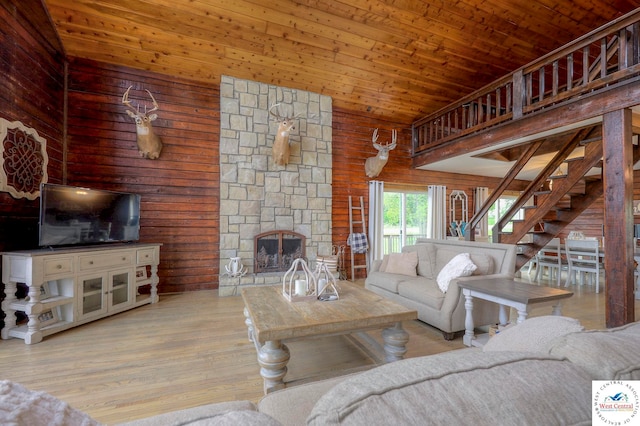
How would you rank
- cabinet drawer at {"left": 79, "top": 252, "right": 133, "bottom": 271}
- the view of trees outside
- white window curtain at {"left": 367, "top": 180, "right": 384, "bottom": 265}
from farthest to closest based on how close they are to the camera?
the view of trees outside
white window curtain at {"left": 367, "top": 180, "right": 384, "bottom": 265}
cabinet drawer at {"left": 79, "top": 252, "right": 133, "bottom": 271}

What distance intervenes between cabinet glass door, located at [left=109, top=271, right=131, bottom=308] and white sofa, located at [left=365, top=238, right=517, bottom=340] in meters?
3.13

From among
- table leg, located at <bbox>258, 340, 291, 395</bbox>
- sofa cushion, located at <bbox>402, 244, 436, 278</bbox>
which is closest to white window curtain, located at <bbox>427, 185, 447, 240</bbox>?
sofa cushion, located at <bbox>402, 244, 436, 278</bbox>

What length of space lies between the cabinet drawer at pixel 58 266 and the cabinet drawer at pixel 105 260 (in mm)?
109

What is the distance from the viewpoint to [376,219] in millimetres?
5508

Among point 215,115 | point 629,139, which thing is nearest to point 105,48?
point 215,115

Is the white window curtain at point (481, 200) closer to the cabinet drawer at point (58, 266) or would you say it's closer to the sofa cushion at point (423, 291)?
the sofa cushion at point (423, 291)

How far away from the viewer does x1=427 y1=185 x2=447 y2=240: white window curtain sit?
6.19 metres

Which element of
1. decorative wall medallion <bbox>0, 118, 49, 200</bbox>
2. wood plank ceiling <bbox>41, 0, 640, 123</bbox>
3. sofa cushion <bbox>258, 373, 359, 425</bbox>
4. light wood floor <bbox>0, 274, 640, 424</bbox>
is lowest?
light wood floor <bbox>0, 274, 640, 424</bbox>

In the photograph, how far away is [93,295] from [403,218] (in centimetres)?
545

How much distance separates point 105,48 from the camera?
3.88 m

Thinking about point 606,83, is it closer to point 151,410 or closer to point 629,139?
point 629,139

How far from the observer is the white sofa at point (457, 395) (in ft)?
1.30

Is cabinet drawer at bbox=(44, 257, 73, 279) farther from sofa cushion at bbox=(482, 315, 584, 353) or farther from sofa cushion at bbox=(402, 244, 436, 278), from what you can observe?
sofa cushion at bbox=(402, 244, 436, 278)

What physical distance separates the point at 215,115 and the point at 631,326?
499 cm
